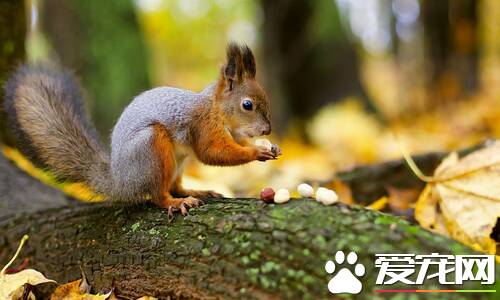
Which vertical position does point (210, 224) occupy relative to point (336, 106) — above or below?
below

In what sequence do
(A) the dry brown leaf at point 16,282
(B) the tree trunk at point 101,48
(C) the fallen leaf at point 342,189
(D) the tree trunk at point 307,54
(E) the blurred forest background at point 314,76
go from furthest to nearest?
(D) the tree trunk at point 307,54, (B) the tree trunk at point 101,48, (E) the blurred forest background at point 314,76, (C) the fallen leaf at point 342,189, (A) the dry brown leaf at point 16,282

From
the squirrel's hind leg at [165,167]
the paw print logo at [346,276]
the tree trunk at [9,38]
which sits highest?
the tree trunk at [9,38]

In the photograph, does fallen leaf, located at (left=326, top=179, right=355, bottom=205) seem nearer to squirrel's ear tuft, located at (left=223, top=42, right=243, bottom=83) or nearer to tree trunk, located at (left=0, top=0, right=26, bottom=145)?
squirrel's ear tuft, located at (left=223, top=42, right=243, bottom=83)

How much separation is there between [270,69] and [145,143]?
13.4ft

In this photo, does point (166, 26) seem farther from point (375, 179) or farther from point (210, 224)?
point (210, 224)

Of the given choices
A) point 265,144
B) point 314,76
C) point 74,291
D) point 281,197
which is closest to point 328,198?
point 281,197

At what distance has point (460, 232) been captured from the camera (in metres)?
1.68

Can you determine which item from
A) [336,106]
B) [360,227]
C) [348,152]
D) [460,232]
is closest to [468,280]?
[360,227]

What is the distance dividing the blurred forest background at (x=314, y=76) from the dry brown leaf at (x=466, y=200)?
0.90 metres

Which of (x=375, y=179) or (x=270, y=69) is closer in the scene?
(x=375, y=179)

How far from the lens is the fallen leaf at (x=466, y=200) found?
1648mm

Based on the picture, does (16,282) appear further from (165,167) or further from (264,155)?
(264,155)

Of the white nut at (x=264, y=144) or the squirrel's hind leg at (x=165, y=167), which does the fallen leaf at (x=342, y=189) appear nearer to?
the white nut at (x=264, y=144)

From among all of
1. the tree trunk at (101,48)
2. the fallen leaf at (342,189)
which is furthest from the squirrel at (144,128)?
the tree trunk at (101,48)
